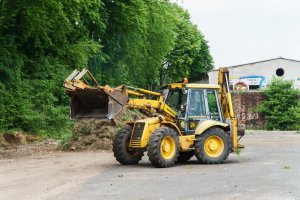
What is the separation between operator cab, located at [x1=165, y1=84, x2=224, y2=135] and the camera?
16.9m

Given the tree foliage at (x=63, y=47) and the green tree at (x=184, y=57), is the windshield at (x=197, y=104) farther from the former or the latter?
the green tree at (x=184, y=57)

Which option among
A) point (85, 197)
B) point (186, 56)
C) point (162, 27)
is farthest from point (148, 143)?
point (186, 56)

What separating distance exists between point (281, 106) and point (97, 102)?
104 feet

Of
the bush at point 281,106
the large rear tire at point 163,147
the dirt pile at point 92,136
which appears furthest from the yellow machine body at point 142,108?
the bush at point 281,106

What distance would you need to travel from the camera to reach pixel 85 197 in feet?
34.8

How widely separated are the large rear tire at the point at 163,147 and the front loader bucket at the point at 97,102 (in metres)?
1.25

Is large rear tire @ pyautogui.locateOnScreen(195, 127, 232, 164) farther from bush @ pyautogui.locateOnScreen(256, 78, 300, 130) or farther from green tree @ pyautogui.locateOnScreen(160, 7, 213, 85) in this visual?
green tree @ pyautogui.locateOnScreen(160, 7, 213, 85)

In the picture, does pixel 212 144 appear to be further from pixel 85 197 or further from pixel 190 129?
pixel 85 197

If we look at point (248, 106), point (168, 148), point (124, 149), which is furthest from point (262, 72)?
point (168, 148)

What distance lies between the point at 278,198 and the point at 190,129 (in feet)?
22.9

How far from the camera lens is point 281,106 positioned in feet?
149

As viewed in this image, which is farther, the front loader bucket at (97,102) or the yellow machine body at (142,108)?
the yellow machine body at (142,108)

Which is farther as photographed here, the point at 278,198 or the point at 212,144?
the point at 212,144

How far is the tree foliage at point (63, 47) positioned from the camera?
2416 cm
